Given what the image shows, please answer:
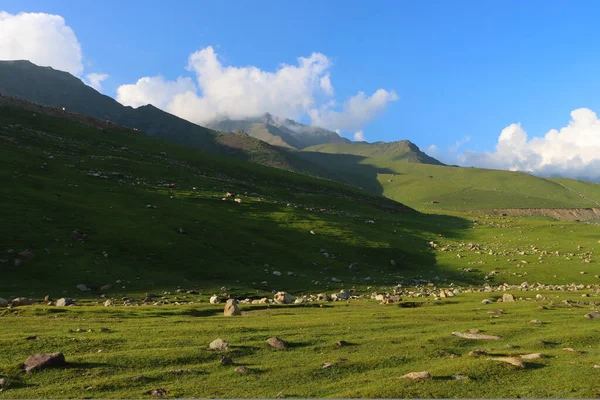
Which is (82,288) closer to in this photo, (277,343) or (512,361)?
(277,343)

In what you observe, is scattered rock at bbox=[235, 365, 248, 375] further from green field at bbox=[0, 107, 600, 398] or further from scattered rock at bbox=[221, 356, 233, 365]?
scattered rock at bbox=[221, 356, 233, 365]

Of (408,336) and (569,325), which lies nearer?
(408,336)

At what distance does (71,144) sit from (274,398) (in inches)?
3840

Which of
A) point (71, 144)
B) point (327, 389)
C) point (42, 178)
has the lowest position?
point (327, 389)

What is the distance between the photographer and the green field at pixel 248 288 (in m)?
13.2

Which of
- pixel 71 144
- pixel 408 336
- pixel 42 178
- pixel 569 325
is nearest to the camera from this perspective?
pixel 408 336

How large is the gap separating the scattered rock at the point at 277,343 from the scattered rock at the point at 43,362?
7243 mm

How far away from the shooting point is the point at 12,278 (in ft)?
105

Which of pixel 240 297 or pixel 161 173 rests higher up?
pixel 161 173

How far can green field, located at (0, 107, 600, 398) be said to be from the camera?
521 inches

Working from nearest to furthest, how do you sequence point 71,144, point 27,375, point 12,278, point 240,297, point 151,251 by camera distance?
point 27,375
point 12,278
point 240,297
point 151,251
point 71,144

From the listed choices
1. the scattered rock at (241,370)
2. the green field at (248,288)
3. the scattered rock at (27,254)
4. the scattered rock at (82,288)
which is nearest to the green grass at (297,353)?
the green field at (248,288)

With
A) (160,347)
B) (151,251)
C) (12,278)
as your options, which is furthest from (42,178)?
(160,347)

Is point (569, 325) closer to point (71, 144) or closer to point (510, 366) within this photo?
point (510, 366)
